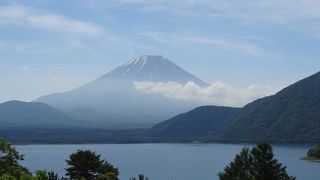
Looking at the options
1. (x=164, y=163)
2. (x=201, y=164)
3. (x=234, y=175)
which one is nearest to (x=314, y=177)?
(x=201, y=164)

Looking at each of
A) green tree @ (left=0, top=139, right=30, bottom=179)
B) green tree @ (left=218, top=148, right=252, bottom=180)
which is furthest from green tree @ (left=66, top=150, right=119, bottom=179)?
green tree @ (left=0, top=139, right=30, bottom=179)

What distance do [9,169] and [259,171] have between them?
14.9 m

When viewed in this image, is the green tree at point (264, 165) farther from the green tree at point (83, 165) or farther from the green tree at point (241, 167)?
the green tree at point (83, 165)

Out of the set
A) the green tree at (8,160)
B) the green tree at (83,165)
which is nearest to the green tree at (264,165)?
the green tree at (83,165)

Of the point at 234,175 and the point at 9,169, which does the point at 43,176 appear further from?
the point at 234,175

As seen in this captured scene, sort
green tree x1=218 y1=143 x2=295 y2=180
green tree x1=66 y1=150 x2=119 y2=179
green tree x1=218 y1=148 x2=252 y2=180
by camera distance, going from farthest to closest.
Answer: green tree x1=218 y1=148 x2=252 y2=180 < green tree x1=218 y1=143 x2=295 y2=180 < green tree x1=66 y1=150 x2=119 y2=179

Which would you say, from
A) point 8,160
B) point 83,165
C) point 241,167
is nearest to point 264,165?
point 241,167

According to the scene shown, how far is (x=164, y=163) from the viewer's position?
406 ft

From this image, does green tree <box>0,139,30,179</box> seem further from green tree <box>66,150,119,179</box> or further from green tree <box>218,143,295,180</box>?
green tree <box>218,143,295,180</box>

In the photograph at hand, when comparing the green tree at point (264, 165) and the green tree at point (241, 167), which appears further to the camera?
the green tree at point (241, 167)

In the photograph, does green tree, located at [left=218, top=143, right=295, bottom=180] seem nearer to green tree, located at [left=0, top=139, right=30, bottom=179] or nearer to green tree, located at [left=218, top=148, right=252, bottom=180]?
green tree, located at [left=218, top=148, right=252, bottom=180]

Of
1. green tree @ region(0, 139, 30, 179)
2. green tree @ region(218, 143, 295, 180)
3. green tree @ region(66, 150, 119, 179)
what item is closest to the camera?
green tree @ region(0, 139, 30, 179)

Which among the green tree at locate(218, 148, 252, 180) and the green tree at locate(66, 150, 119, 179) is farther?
the green tree at locate(218, 148, 252, 180)

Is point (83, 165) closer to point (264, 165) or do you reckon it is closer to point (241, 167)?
point (264, 165)
